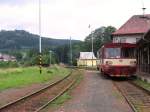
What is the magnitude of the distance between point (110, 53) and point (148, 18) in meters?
52.4

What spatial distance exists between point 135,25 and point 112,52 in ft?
171

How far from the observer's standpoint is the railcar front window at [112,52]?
119 feet

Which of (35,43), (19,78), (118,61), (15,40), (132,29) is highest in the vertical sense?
(15,40)

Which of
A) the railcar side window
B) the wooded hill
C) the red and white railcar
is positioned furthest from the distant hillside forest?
the red and white railcar

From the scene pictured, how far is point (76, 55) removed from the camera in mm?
173500

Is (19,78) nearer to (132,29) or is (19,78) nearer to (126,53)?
(126,53)

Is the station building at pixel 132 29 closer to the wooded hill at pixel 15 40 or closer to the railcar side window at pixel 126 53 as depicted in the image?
the railcar side window at pixel 126 53

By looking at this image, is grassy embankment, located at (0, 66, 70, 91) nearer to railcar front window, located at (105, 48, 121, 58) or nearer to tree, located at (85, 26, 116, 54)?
railcar front window, located at (105, 48, 121, 58)

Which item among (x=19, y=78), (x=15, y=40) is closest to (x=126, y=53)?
(x=19, y=78)

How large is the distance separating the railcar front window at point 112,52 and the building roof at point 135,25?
4810 cm

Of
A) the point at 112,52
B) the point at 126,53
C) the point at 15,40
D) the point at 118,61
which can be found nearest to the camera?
the point at 118,61

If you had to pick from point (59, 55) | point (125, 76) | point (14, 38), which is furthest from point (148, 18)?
point (14, 38)

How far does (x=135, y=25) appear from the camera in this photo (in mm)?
87375

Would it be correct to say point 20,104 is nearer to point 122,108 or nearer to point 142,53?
point 122,108
